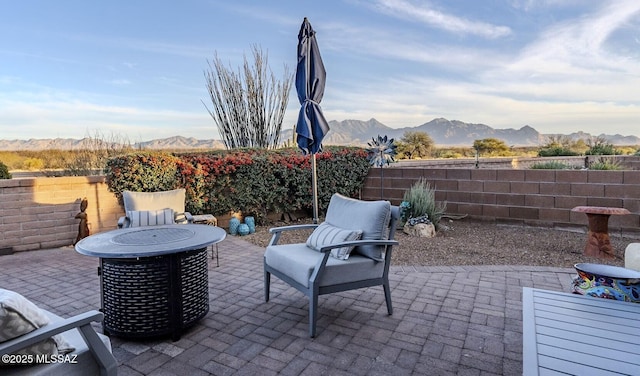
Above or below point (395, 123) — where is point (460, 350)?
below

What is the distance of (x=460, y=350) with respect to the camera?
2.28m

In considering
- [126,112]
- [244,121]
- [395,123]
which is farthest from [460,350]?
[395,123]

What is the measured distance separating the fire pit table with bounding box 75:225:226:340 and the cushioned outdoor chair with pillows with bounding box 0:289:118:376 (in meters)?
0.85

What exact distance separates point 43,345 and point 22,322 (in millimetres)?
141

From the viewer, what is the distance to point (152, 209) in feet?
14.2

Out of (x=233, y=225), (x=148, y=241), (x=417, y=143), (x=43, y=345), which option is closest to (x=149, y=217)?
(x=148, y=241)

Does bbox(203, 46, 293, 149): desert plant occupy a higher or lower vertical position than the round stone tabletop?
higher

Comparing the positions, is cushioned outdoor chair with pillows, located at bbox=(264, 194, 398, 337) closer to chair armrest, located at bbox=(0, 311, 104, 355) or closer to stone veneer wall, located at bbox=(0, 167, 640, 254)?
chair armrest, located at bbox=(0, 311, 104, 355)

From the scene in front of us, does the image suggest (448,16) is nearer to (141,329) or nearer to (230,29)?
(230,29)

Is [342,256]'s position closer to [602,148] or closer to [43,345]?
[43,345]

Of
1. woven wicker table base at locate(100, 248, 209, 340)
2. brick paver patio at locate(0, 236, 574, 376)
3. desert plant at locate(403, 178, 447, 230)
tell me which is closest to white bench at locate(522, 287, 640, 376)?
brick paver patio at locate(0, 236, 574, 376)

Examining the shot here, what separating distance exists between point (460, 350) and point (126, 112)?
32.6 feet

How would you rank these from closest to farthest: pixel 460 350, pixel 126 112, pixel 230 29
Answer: pixel 460 350 < pixel 230 29 < pixel 126 112

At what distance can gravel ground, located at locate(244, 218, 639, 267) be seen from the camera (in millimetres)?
4234
